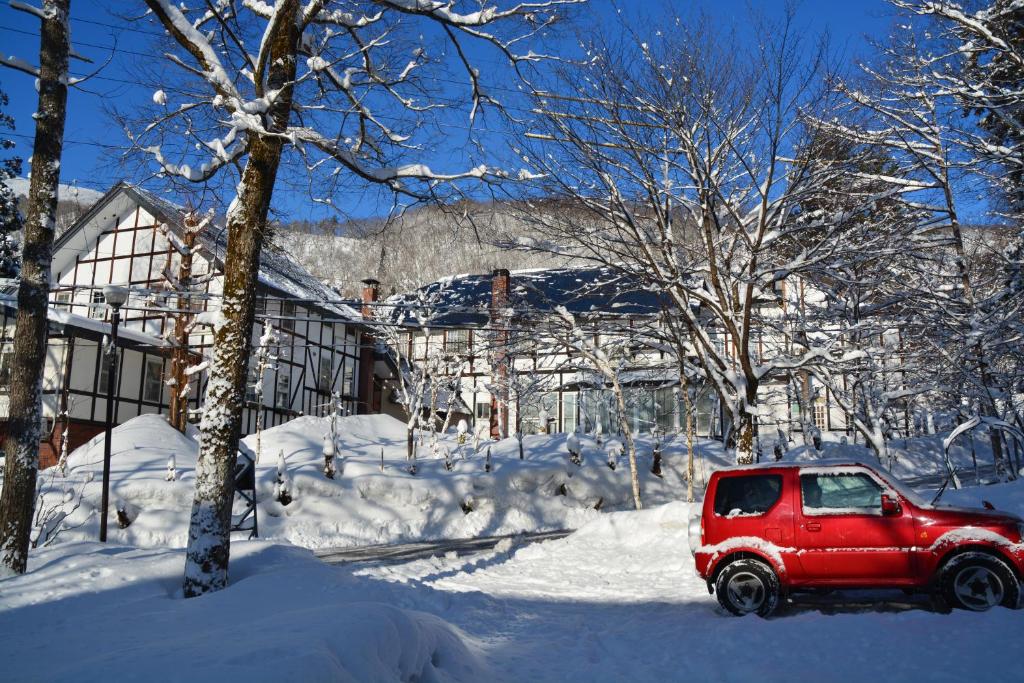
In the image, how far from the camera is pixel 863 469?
8070mm

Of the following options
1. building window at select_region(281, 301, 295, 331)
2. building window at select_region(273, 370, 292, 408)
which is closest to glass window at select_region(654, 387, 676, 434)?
building window at select_region(273, 370, 292, 408)

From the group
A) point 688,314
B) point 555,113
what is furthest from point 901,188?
point 555,113

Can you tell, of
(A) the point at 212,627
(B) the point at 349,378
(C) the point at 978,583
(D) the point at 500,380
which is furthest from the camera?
(B) the point at 349,378

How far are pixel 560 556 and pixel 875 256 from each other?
8009 mm

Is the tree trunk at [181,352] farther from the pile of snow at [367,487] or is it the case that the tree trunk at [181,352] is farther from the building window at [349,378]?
the building window at [349,378]

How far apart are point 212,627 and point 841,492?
6.43 meters

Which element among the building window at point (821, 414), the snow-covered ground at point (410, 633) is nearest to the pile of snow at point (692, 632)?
the snow-covered ground at point (410, 633)

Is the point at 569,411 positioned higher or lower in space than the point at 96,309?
lower

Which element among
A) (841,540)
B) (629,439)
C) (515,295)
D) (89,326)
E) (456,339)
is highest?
(515,295)

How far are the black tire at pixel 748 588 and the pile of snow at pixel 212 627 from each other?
289 centimetres

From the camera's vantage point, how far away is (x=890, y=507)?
7.63m

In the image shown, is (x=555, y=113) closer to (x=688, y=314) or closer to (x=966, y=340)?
(x=688, y=314)

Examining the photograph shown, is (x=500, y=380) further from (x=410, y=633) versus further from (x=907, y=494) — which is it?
(x=410, y=633)

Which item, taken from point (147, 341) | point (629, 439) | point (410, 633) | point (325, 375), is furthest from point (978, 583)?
point (325, 375)
